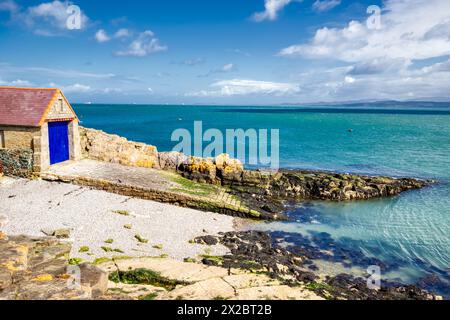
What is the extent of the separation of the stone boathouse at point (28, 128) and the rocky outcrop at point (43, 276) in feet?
37.3

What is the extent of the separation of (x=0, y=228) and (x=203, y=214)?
31.7 feet

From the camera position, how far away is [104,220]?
15836 mm

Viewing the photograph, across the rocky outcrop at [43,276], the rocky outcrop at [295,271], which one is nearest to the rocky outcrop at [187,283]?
the rocky outcrop at [43,276]

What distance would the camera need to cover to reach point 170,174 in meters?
24.2

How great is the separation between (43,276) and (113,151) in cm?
1856

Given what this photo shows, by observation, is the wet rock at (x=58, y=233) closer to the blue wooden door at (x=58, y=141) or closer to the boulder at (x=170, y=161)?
the blue wooden door at (x=58, y=141)

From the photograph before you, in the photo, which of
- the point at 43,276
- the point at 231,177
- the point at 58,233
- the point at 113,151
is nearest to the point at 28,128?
the point at 113,151

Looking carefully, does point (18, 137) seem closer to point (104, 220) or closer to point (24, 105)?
point (24, 105)

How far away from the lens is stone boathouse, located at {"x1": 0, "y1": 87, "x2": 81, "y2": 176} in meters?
19.5

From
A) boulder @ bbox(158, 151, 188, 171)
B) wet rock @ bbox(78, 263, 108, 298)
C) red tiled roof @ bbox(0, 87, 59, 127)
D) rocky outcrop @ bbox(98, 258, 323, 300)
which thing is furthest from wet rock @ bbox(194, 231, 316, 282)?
red tiled roof @ bbox(0, 87, 59, 127)

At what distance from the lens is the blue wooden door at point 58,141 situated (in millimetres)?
20859
